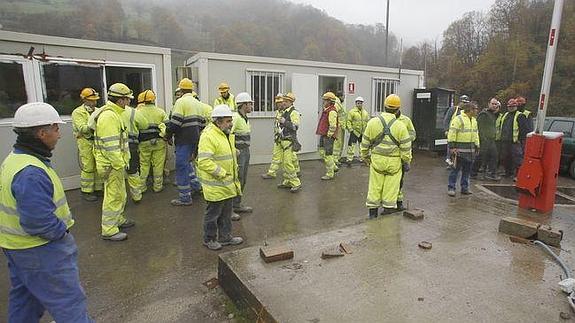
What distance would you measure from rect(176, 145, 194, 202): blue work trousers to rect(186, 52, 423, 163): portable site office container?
274 centimetres

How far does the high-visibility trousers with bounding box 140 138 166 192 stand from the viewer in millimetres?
6914

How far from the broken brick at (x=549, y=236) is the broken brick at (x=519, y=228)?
5 cm

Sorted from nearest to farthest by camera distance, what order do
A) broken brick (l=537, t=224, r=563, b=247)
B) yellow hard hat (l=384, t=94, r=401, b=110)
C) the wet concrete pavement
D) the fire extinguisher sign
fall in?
the wet concrete pavement → broken brick (l=537, t=224, r=563, b=247) → yellow hard hat (l=384, t=94, r=401, b=110) → the fire extinguisher sign

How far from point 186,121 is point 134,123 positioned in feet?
3.18

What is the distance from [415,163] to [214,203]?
8.07 meters

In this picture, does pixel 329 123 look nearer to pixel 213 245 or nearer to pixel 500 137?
pixel 500 137

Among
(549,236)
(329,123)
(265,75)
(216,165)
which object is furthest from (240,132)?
(549,236)

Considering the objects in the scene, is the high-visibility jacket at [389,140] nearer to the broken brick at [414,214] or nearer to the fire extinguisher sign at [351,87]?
the broken brick at [414,214]

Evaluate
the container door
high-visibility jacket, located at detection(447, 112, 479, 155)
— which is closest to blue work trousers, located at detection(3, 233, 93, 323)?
high-visibility jacket, located at detection(447, 112, 479, 155)

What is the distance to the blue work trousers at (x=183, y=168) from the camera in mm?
6457

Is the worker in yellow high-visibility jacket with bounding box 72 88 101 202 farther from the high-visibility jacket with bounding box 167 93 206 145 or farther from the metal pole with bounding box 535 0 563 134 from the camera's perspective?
the metal pole with bounding box 535 0 563 134

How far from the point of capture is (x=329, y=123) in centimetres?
862

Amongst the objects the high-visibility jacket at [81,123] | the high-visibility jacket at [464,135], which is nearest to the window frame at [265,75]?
the high-visibility jacket at [81,123]

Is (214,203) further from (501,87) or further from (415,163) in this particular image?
(501,87)
